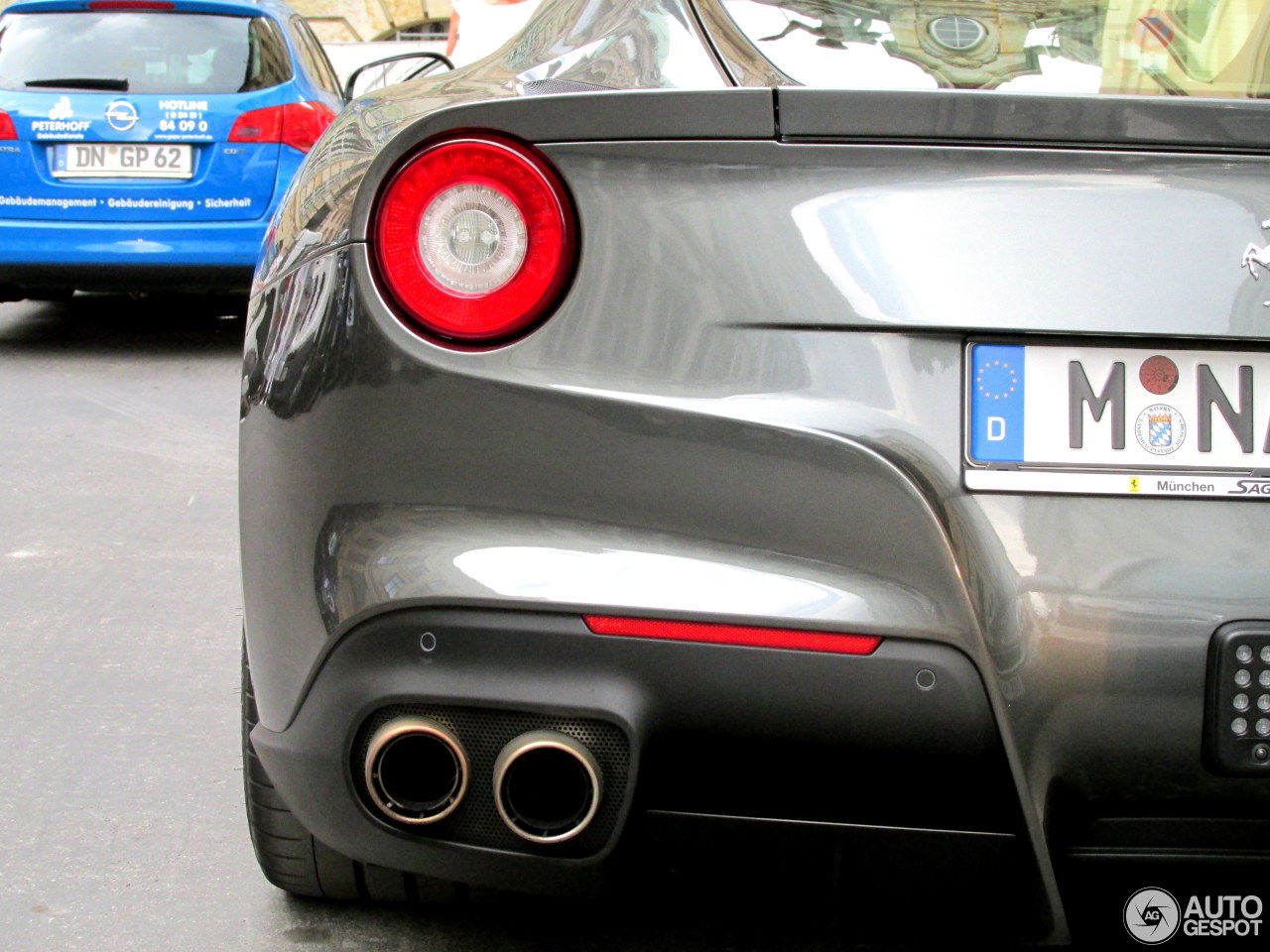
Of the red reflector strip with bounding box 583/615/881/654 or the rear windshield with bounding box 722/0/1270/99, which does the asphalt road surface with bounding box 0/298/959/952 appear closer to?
the red reflector strip with bounding box 583/615/881/654

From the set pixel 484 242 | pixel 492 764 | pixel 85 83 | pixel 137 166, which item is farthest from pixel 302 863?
pixel 85 83

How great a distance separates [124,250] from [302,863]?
545 cm

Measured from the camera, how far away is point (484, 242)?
1935 millimetres

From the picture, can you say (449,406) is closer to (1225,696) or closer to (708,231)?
(708,231)

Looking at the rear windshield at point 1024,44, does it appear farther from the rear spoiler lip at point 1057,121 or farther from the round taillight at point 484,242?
the round taillight at point 484,242

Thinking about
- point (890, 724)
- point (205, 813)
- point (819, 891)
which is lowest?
point (205, 813)

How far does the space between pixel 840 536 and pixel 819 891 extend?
40cm

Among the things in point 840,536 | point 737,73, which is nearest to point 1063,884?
point 840,536

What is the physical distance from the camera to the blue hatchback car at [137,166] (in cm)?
753

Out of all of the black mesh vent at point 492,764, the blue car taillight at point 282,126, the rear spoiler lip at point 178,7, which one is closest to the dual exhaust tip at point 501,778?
the black mesh vent at point 492,764

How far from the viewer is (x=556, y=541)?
6.22 ft

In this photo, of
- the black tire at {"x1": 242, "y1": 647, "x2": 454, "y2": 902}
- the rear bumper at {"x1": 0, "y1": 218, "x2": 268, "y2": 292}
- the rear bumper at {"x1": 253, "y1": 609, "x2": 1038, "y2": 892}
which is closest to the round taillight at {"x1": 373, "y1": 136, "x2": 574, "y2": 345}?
the rear bumper at {"x1": 253, "y1": 609, "x2": 1038, "y2": 892}

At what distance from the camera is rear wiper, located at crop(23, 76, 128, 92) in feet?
25.2

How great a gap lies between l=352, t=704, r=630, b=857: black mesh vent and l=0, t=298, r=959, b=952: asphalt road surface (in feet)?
0.46
